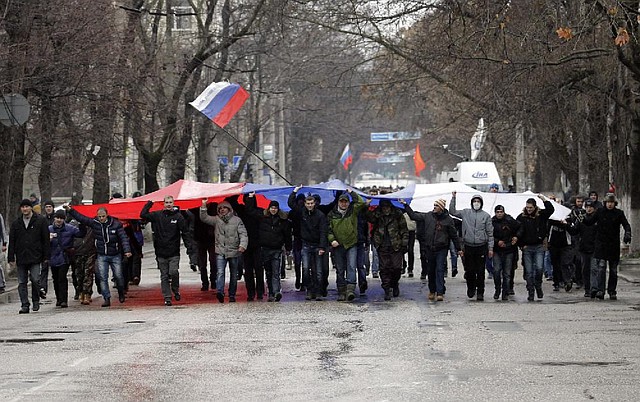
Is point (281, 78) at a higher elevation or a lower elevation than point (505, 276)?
higher

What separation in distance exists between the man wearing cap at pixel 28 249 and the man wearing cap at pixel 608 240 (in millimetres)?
8523

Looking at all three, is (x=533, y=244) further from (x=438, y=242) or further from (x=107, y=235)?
(x=107, y=235)

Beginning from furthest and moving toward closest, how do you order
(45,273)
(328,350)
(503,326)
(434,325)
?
(45,273) < (434,325) < (503,326) < (328,350)

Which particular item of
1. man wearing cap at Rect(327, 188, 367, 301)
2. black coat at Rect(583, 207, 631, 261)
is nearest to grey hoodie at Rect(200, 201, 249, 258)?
man wearing cap at Rect(327, 188, 367, 301)

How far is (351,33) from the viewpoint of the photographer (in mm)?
29188

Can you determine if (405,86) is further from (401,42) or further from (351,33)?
(351,33)

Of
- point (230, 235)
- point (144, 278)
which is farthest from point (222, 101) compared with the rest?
point (230, 235)

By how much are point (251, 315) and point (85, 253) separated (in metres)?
3.87

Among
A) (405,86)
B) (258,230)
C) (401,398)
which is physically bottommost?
(401,398)

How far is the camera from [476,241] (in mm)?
19812

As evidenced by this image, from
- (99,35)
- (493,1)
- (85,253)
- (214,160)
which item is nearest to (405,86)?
(99,35)

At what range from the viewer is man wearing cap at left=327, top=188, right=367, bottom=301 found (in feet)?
65.8

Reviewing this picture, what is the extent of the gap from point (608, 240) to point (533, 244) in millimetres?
1198

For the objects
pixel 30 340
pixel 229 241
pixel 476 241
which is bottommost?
pixel 30 340
